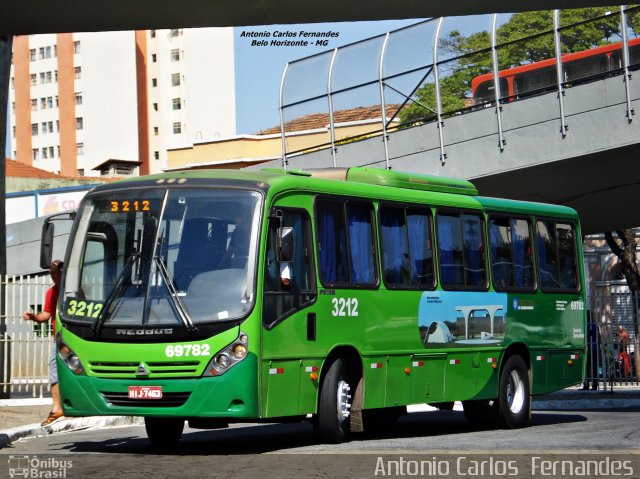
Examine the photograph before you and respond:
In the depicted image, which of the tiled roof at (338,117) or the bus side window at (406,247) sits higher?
the tiled roof at (338,117)

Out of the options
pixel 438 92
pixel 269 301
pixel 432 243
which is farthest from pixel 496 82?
pixel 269 301

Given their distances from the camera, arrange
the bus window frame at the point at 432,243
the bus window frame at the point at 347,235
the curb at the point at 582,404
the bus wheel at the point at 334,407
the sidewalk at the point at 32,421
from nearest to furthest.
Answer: the bus wheel at the point at 334,407, the bus window frame at the point at 347,235, the bus window frame at the point at 432,243, the sidewalk at the point at 32,421, the curb at the point at 582,404

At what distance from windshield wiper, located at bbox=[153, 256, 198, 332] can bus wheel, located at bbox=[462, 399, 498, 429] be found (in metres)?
5.74

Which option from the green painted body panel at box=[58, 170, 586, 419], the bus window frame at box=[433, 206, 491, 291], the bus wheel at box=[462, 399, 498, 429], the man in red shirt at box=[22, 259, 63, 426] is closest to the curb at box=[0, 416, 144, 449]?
the man in red shirt at box=[22, 259, 63, 426]

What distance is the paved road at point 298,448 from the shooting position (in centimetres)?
1148

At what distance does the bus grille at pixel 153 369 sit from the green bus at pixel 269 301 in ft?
0.05

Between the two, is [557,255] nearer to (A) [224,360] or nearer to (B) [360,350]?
(B) [360,350]

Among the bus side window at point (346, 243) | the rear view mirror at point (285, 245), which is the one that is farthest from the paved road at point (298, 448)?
the rear view mirror at point (285, 245)

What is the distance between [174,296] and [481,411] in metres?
6.00

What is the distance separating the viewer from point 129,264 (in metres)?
13.3

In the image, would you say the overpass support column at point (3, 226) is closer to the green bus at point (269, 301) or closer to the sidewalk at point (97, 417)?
the sidewalk at point (97, 417)

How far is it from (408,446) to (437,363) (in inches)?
92.8

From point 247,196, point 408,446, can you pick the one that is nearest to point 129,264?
point 247,196

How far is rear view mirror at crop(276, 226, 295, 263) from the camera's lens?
525 inches
